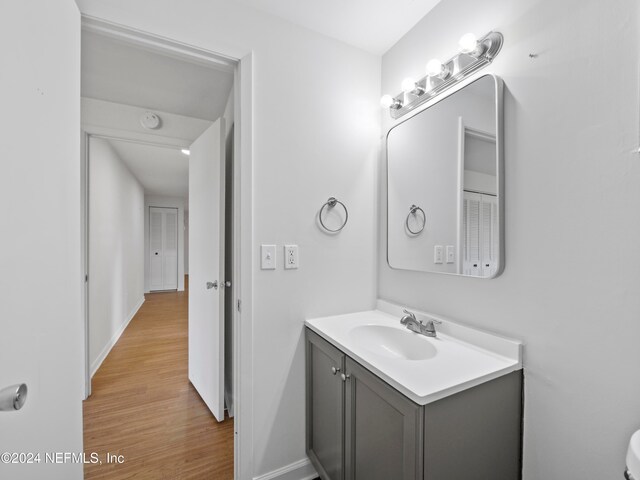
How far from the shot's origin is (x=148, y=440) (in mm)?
1769

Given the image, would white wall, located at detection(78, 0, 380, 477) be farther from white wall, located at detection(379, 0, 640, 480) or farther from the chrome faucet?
white wall, located at detection(379, 0, 640, 480)

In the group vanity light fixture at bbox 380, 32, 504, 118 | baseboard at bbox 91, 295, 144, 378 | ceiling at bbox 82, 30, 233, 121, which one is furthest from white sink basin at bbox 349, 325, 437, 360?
baseboard at bbox 91, 295, 144, 378

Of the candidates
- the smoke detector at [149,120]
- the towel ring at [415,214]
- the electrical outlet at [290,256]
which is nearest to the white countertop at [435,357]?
the electrical outlet at [290,256]

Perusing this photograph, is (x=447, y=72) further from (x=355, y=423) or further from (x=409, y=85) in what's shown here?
(x=355, y=423)

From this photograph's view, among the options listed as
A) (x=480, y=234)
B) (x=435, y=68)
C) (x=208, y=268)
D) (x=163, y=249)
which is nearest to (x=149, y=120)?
(x=208, y=268)

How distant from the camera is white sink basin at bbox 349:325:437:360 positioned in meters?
1.29

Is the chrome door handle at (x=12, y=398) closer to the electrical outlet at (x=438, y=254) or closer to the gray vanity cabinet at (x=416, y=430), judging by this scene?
the gray vanity cabinet at (x=416, y=430)

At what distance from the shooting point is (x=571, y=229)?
92 cm

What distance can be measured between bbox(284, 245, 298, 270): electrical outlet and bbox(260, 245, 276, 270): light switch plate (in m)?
0.06

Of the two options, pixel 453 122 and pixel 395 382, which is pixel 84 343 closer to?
pixel 395 382

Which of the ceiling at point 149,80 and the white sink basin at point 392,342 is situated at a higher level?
the ceiling at point 149,80

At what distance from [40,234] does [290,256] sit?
94cm

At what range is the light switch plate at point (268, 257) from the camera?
1.42m

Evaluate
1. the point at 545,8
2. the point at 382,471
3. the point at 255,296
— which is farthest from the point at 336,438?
the point at 545,8
